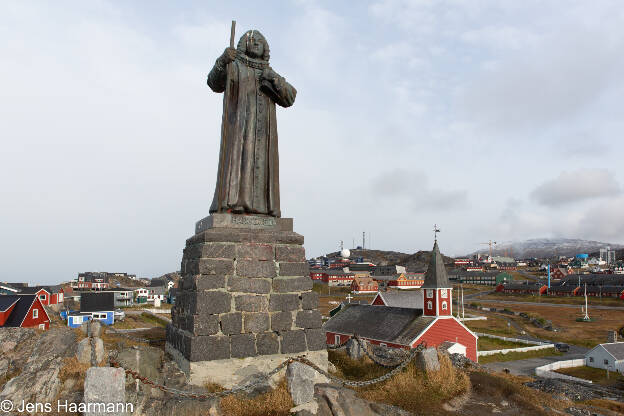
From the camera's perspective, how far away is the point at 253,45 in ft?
34.3

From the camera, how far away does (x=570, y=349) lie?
174ft

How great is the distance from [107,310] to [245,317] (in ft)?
161

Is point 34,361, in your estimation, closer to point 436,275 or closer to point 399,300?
point 436,275

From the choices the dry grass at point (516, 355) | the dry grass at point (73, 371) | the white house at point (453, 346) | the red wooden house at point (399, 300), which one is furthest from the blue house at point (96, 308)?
the dry grass at point (73, 371)

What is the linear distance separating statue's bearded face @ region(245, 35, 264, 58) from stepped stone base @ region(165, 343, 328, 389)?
272 inches

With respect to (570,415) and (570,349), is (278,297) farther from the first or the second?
(570,349)

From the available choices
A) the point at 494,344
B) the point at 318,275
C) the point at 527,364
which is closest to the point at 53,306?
the point at 494,344

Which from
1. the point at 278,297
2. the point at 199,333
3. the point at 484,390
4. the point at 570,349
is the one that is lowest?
the point at 570,349

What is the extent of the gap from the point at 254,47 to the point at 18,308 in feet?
126

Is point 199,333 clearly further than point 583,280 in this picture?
No

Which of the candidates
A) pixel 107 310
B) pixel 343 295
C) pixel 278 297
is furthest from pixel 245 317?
pixel 343 295

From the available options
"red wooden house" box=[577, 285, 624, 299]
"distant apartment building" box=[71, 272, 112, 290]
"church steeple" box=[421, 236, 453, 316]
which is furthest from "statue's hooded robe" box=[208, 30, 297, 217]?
"red wooden house" box=[577, 285, 624, 299]

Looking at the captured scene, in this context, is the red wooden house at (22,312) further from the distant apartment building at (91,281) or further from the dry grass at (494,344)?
the distant apartment building at (91,281)

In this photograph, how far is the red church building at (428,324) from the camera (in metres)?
35.5
